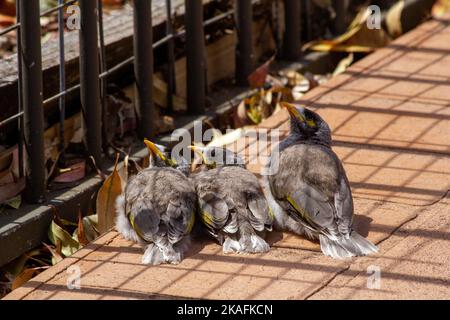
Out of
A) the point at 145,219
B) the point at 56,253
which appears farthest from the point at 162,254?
the point at 56,253

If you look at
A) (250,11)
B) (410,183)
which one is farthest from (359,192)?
(250,11)

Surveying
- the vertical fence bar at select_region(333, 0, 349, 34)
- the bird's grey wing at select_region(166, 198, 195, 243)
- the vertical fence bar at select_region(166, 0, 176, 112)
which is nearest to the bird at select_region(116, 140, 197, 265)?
the bird's grey wing at select_region(166, 198, 195, 243)

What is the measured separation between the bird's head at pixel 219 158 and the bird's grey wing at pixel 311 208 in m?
0.45

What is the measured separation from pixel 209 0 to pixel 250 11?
29 cm

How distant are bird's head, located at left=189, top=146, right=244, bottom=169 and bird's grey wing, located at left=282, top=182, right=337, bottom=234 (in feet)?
1.48

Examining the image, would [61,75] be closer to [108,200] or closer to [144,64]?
[144,64]

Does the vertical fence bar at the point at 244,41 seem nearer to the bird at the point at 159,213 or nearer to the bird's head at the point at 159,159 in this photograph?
the bird's head at the point at 159,159

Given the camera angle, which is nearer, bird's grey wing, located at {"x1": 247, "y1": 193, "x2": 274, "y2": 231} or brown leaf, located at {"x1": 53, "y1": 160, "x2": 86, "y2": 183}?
bird's grey wing, located at {"x1": 247, "y1": 193, "x2": 274, "y2": 231}

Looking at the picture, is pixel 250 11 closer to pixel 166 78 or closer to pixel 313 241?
pixel 166 78

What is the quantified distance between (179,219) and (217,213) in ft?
0.60

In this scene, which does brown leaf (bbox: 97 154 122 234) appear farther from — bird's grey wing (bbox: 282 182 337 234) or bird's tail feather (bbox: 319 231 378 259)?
bird's tail feather (bbox: 319 231 378 259)

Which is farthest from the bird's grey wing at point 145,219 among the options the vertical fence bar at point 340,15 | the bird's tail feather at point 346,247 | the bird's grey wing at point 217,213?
the vertical fence bar at point 340,15

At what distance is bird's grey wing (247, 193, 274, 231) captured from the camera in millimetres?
5664

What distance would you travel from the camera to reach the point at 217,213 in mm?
5645
